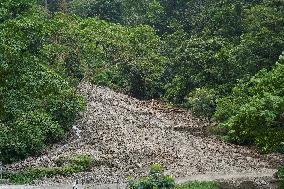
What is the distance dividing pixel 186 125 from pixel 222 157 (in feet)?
24.3

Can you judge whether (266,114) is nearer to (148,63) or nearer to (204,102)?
(204,102)

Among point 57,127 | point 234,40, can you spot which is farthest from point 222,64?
point 57,127

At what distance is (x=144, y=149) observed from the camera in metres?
26.3

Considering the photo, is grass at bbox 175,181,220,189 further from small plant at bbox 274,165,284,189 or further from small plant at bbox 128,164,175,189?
small plant at bbox 128,164,175,189

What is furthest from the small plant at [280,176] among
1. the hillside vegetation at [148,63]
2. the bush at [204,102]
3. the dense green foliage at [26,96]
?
the dense green foliage at [26,96]

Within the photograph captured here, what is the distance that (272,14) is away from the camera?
32688 millimetres

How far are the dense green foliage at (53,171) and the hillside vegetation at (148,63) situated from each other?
1.76m

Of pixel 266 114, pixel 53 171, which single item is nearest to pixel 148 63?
pixel 53 171

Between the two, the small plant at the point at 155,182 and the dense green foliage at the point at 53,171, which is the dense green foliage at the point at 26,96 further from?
the small plant at the point at 155,182

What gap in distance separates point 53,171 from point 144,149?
575 cm

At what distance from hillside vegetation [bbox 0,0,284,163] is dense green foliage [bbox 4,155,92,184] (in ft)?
5.77

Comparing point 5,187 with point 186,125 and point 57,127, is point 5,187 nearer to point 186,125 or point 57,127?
point 57,127

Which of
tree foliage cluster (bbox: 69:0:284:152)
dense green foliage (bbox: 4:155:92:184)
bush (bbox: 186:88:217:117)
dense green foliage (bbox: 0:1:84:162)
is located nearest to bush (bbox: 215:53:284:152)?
tree foliage cluster (bbox: 69:0:284:152)

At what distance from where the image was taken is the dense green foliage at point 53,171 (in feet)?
70.4
